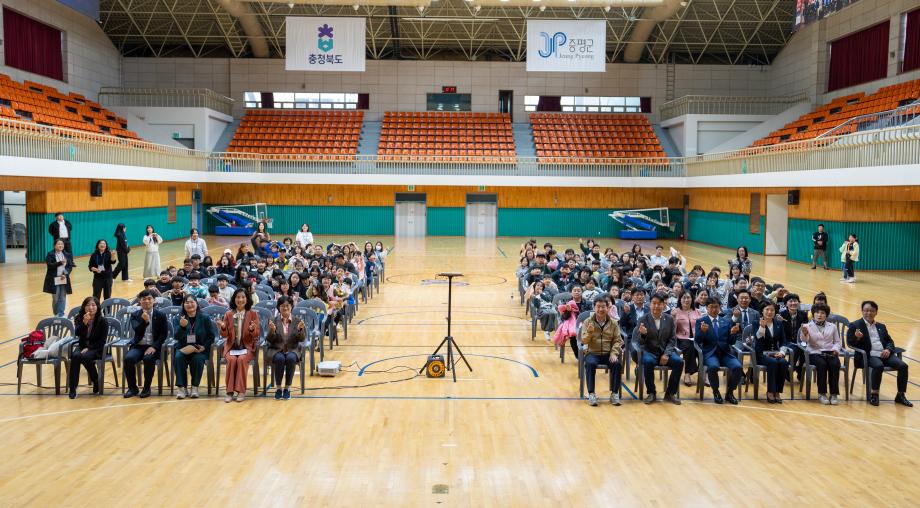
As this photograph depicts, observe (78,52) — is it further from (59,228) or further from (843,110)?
(843,110)

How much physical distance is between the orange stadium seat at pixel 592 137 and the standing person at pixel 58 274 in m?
25.8

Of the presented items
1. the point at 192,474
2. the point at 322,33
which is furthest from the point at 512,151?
the point at 192,474

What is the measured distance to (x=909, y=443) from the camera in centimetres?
789

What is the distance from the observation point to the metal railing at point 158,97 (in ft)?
123

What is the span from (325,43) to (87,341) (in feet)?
68.6

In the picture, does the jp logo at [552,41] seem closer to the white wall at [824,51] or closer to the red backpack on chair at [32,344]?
the white wall at [824,51]

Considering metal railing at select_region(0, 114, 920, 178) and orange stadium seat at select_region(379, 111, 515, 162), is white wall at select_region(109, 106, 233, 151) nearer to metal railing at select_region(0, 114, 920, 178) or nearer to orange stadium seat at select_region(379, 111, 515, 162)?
metal railing at select_region(0, 114, 920, 178)

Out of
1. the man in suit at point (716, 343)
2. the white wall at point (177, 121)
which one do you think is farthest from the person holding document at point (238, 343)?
the white wall at point (177, 121)

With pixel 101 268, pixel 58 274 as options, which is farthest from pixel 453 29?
pixel 58 274

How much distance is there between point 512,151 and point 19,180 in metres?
22.6

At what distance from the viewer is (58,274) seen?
539 inches

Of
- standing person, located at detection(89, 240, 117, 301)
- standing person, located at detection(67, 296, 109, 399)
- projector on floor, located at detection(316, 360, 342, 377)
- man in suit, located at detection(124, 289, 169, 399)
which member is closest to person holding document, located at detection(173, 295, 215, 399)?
man in suit, located at detection(124, 289, 169, 399)

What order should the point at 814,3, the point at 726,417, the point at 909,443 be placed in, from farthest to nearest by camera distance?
the point at 814,3 → the point at 726,417 → the point at 909,443

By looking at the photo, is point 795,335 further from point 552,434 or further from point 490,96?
point 490,96
